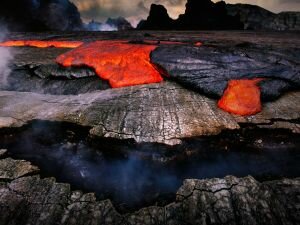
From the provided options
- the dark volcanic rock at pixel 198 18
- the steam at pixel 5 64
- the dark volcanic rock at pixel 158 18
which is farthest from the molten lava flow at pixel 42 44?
the dark volcanic rock at pixel 158 18

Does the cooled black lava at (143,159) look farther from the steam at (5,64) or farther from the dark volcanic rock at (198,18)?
the dark volcanic rock at (198,18)

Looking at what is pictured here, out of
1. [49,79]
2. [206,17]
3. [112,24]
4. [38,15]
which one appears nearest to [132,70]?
[49,79]

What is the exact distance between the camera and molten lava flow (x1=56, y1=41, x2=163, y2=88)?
3.39 metres

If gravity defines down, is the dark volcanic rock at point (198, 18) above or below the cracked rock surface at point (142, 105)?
above

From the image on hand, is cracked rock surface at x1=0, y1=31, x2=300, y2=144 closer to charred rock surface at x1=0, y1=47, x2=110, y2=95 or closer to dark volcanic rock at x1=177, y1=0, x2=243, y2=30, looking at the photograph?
charred rock surface at x1=0, y1=47, x2=110, y2=95

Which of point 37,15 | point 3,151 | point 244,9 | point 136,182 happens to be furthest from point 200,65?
point 244,9

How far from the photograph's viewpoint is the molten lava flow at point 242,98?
8.93ft

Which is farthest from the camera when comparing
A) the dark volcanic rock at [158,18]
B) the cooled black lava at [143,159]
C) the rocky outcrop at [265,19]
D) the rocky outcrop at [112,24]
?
the rocky outcrop at [112,24]

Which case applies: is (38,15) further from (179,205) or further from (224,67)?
(179,205)

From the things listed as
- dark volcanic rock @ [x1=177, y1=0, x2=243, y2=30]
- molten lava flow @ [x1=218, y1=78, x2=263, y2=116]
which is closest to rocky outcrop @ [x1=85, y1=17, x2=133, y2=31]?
dark volcanic rock @ [x1=177, y1=0, x2=243, y2=30]

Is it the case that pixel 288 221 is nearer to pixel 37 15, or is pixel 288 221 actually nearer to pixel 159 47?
pixel 159 47

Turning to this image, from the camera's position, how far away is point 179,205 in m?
1.64

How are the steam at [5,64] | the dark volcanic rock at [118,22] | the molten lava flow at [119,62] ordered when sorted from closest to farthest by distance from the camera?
the molten lava flow at [119,62] → the steam at [5,64] → the dark volcanic rock at [118,22]

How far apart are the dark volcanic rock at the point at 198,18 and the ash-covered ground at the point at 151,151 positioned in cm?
1765
